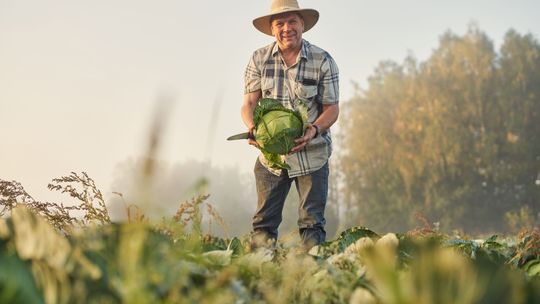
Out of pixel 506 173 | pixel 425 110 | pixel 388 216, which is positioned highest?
pixel 425 110

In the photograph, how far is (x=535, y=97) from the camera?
39.9 meters

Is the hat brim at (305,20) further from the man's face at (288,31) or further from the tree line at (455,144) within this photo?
the tree line at (455,144)

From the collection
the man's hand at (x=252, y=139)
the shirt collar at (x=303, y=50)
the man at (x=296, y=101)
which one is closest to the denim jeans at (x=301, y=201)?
the man at (x=296, y=101)

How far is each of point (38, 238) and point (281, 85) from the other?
468 centimetres

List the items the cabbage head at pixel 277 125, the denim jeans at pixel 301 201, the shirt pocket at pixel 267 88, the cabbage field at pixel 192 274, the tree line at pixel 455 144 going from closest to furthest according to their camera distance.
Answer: the cabbage field at pixel 192 274 < the cabbage head at pixel 277 125 < the denim jeans at pixel 301 201 < the shirt pocket at pixel 267 88 < the tree line at pixel 455 144

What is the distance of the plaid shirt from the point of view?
5.59 metres

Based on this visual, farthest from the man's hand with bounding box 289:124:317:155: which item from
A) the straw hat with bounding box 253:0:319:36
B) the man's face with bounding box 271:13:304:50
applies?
the straw hat with bounding box 253:0:319:36

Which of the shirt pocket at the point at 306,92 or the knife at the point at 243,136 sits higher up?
the shirt pocket at the point at 306,92

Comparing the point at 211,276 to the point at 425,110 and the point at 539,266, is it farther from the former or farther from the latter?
→ the point at 425,110

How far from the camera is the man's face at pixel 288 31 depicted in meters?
5.68

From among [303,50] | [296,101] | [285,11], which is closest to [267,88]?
[296,101]

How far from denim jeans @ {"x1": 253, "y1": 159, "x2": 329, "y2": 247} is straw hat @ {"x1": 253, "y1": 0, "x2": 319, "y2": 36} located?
139cm

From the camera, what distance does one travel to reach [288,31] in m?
5.68

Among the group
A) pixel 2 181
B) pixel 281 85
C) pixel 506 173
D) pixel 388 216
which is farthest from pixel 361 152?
pixel 2 181
